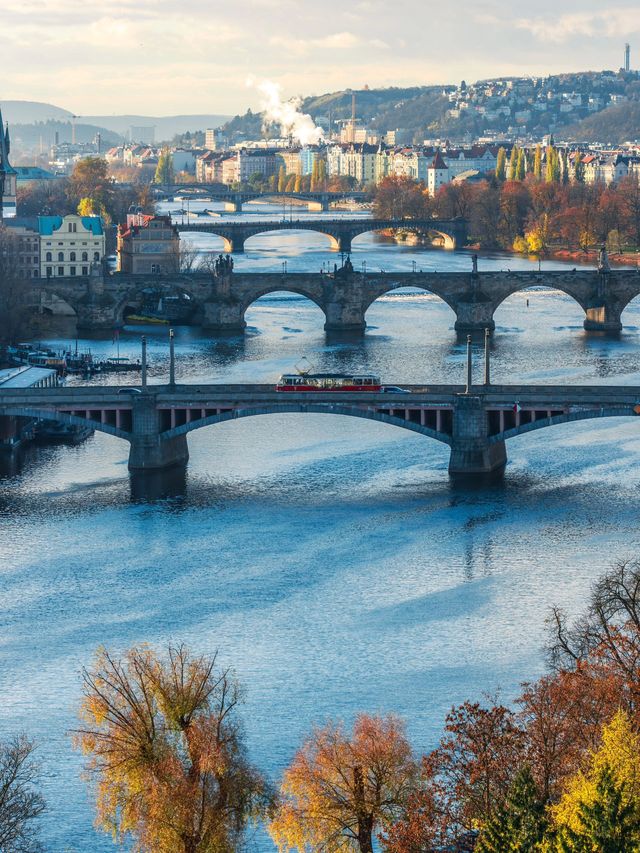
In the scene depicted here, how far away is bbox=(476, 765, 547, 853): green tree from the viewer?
20172 millimetres

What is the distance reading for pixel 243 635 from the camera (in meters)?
34.5

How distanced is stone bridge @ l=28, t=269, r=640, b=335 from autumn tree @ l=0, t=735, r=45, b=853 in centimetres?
5047

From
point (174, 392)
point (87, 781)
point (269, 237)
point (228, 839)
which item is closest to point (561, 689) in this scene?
point (228, 839)

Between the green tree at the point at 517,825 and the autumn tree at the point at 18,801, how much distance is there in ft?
19.7

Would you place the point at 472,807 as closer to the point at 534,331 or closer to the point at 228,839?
the point at 228,839

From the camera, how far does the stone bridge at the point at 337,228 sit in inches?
4328

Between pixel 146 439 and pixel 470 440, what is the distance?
320 inches

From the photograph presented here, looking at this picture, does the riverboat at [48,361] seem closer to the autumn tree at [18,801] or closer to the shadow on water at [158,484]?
the shadow on water at [158,484]

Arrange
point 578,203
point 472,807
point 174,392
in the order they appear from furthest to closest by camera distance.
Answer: point 578,203, point 174,392, point 472,807

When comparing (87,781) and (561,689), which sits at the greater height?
(561,689)

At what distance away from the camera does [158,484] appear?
1836 inches

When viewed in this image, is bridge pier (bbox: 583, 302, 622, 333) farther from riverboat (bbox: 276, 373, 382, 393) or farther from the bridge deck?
the bridge deck

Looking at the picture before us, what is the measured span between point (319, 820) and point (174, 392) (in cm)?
2580

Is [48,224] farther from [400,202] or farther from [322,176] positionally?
[322,176]
